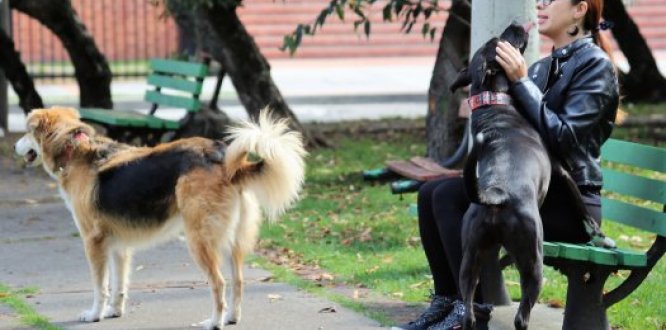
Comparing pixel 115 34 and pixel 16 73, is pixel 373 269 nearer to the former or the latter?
pixel 16 73

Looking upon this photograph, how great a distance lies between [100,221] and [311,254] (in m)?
1.95

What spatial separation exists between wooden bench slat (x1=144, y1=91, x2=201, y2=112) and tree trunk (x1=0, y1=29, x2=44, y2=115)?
1.27 m

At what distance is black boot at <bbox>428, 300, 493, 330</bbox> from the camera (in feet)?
17.4

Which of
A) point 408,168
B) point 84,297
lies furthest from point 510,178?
point 408,168

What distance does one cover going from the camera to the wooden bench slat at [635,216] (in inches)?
212

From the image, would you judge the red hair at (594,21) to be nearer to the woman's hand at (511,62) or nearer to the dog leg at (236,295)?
the woman's hand at (511,62)

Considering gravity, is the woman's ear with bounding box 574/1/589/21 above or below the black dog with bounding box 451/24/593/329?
above

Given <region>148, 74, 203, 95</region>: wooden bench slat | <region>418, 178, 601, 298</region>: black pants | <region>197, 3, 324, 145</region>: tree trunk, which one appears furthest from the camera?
<region>197, 3, 324, 145</region>: tree trunk

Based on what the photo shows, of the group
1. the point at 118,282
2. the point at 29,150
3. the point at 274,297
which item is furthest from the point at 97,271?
the point at 274,297

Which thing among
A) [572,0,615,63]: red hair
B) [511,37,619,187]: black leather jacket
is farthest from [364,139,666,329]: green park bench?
[572,0,615,63]: red hair

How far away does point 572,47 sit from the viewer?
206 inches

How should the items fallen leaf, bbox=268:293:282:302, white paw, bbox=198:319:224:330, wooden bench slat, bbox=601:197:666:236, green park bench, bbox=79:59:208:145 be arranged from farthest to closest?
1. green park bench, bbox=79:59:208:145
2. fallen leaf, bbox=268:293:282:302
3. white paw, bbox=198:319:224:330
4. wooden bench slat, bbox=601:197:666:236

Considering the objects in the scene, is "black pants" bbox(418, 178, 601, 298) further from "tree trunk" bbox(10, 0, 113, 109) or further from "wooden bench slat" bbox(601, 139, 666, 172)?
"tree trunk" bbox(10, 0, 113, 109)

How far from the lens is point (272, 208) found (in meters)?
5.95
